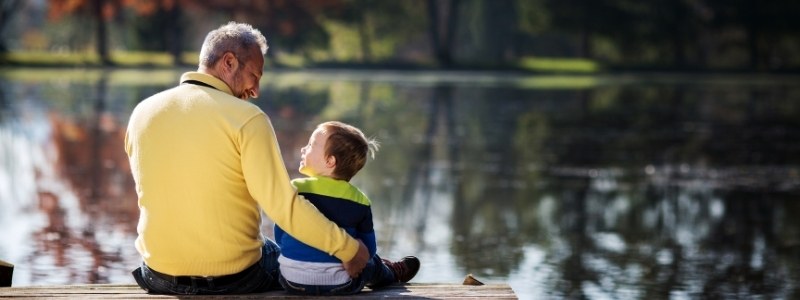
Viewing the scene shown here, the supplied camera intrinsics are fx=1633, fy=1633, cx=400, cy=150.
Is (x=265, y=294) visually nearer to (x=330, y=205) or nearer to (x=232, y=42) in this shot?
(x=330, y=205)

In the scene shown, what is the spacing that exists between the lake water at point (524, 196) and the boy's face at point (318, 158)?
382 millimetres

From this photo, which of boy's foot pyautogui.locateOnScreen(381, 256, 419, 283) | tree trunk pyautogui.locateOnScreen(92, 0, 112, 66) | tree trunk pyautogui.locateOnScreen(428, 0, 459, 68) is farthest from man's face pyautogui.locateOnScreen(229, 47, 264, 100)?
tree trunk pyautogui.locateOnScreen(428, 0, 459, 68)

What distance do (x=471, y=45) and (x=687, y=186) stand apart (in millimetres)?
81236

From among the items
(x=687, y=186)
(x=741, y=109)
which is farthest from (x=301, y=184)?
(x=741, y=109)

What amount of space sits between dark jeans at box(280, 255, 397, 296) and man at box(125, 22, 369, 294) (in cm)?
7

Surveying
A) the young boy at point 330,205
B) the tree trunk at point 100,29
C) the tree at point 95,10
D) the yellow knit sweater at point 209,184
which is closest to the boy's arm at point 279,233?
the young boy at point 330,205

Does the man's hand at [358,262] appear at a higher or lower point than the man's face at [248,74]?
lower

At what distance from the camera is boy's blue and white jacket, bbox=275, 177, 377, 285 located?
5059 millimetres

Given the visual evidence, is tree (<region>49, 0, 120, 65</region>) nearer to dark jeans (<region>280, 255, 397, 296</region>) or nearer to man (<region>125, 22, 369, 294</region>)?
dark jeans (<region>280, 255, 397, 296</region>)

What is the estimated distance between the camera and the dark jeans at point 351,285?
200 inches

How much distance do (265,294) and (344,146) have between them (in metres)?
0.52

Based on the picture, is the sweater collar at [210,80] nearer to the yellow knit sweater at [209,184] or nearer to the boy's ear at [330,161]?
the yellow knit sweater at [209,184]

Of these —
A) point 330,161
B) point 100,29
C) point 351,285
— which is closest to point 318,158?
point 330,161

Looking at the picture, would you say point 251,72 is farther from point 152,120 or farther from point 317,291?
point 317,291
